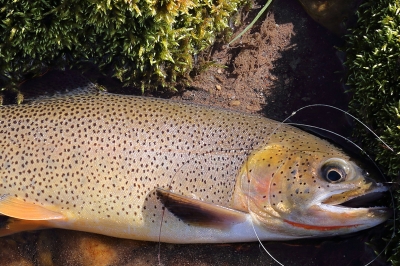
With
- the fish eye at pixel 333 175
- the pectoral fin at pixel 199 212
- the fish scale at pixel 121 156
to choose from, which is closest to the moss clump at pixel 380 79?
the fish eye at pixel 333 175

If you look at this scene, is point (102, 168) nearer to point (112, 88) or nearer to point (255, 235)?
point (112, 88)

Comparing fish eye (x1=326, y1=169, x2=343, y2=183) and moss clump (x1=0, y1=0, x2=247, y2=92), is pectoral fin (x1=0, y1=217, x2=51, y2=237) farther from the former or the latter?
fish eye (x1=326, y1=169, x2=343, y2=183)

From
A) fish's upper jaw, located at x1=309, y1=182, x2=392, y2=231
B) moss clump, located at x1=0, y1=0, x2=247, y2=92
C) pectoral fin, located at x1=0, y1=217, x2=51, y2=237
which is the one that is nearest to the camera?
fish's upper jaw, located at x1=309, y1=182, x2=392, y2=231

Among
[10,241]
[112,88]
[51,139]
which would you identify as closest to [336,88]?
[112,88]

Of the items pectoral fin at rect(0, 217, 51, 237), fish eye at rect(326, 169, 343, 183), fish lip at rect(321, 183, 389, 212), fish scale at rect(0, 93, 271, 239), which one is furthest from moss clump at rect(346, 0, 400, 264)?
pectoral fin at rect(0, 217, 51, 237)

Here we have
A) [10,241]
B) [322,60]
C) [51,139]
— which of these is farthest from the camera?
[322,60]

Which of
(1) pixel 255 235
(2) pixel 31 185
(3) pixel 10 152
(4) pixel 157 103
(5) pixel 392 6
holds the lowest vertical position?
(1) pixel 255 235
